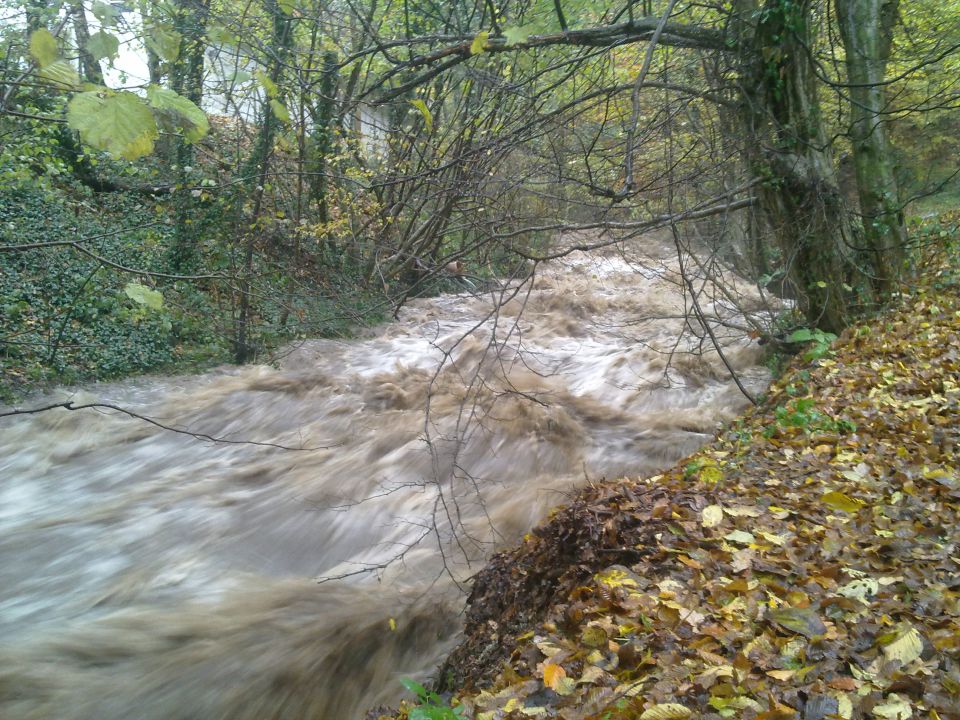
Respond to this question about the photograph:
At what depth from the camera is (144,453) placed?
27.1ft

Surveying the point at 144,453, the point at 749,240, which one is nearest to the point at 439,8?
the point at 749,240

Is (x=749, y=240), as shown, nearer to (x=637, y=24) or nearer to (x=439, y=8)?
(x=637, y=24)

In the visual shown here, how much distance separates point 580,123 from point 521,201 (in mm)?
1302

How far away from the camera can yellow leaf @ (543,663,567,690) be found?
10.1 feet

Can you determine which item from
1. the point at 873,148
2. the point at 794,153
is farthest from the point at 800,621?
the point at 873,148

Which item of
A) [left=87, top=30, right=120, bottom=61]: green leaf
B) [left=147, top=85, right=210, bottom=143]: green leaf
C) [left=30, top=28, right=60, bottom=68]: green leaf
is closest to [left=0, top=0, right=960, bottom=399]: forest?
[left=147, top=85, right=210, bottom=143]: green leaf

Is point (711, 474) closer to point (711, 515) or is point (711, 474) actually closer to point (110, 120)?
point (711, 515)

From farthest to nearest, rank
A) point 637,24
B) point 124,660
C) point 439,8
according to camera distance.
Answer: point 439,8 < point 637,24 < point 124,660

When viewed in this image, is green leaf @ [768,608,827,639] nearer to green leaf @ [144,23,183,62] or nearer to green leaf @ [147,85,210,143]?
green leaf @ [147,85,210,143]

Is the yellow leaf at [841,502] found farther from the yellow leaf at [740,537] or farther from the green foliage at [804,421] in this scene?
the green foliage at [804,421]

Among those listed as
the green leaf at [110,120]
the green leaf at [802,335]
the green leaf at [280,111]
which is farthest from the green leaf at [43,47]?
the green leaf at [802,335]

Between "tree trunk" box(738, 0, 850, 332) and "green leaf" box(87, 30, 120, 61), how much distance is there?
6774 millimetres

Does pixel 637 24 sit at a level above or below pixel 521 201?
above

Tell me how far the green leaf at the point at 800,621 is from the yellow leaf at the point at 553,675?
3.12ft
